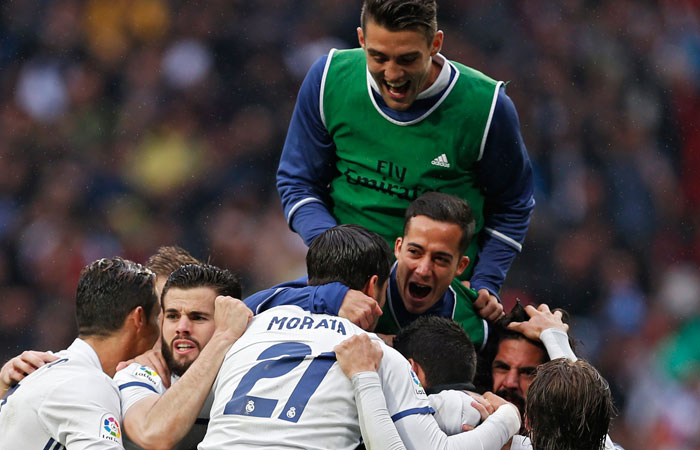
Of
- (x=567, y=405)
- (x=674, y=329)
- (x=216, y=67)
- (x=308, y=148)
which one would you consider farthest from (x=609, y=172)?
(x=567, y=405)

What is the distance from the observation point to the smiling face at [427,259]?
4055 millimetres

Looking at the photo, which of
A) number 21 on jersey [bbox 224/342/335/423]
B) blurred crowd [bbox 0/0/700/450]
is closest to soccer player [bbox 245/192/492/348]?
number 21 on jersey [bbox 224/342/335/423]

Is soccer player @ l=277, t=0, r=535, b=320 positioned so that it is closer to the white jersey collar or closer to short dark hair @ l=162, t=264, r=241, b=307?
short dark hair @ l=162, t=264, r=241, b=307

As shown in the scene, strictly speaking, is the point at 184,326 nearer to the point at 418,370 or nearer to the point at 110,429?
the point at 110,429

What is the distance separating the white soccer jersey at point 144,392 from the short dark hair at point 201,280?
0.36 metres

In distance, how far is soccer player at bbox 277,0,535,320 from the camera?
4.30 meters

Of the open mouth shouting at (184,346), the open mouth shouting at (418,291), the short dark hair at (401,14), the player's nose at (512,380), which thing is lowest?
the player's nose at (512,380)

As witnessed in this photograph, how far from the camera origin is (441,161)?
4.32m

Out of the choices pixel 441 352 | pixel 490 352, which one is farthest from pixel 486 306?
pixel 441 352

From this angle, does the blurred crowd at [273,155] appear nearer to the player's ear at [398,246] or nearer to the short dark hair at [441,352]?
the player's ear at [398,246]

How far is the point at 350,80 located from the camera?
439 centimetres

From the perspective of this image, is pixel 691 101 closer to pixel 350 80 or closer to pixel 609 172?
pixel 609 172

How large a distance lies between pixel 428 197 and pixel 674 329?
5.37 metres

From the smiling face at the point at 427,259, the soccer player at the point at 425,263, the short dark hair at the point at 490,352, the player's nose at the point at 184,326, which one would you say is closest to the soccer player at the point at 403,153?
the short dark hair at the point at 490,352
